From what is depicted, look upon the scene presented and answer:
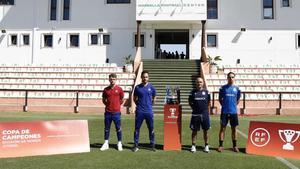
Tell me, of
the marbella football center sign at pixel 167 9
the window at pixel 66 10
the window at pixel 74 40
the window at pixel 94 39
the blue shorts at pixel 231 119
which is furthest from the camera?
the window at pixel 66 10

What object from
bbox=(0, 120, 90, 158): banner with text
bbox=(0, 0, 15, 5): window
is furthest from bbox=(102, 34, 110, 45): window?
bbox=(0, 120, 90, 158): banner with text

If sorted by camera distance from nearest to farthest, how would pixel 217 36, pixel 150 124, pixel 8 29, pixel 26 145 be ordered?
pixel 26 145 < pixel 150 124 < pixel 217 36 < pixel 8 29

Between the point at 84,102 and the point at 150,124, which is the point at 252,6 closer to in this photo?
the point at 84,102

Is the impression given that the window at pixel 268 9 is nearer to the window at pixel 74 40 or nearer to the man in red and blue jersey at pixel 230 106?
A: the window at pixel 74 40

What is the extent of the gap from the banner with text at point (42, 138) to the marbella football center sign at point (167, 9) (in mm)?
20919

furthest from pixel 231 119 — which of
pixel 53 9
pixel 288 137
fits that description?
pixel 53 9

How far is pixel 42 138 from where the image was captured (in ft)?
30.7

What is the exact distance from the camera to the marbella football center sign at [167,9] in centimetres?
2962

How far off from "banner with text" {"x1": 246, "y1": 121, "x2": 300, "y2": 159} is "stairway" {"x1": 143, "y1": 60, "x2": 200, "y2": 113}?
1163 centimetres

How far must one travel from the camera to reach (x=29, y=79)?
86.4 feet

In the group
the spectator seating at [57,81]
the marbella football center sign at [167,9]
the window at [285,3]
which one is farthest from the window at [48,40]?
the window at [285,3]

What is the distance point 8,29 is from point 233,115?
28.0 metres

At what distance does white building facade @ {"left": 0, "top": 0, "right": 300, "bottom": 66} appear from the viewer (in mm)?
31125

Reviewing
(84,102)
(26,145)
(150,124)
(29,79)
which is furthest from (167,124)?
(29,79)
